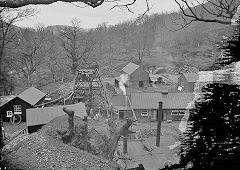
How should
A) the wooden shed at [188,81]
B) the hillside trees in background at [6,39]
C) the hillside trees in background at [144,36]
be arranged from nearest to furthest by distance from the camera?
the hillside trees in background at [6,39], the wooden shed at [188,81], the hillside trees in background at [144,36]

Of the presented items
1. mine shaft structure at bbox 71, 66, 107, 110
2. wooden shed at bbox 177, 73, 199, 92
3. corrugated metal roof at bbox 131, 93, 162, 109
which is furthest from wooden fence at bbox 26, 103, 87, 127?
wooden shed at bbox 177, 73, 199, 92

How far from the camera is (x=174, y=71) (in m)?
50.0

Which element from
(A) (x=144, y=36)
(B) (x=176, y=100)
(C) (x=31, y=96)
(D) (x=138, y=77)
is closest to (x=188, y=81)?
(B) (x=176, y=100)

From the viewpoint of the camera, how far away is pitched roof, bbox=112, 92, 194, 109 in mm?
23156

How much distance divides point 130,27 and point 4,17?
6085 centimetres

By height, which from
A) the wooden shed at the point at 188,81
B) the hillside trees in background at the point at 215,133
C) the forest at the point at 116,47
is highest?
the forest at the point at 116,47

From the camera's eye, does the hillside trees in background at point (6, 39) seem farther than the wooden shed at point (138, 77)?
No

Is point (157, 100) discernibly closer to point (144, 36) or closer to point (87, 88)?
point (87, 88)

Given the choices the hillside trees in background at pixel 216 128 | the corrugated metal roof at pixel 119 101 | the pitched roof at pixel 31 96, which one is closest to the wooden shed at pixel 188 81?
the corrugated metal roof at pixel 119 101

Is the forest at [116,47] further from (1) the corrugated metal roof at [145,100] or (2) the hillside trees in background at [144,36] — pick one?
(1) the corrugated metal roof at [145,100]

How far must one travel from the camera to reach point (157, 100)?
23.8 meters

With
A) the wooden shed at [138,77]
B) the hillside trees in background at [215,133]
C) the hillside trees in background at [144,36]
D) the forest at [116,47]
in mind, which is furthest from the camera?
the hillside trees in background at [144,36]

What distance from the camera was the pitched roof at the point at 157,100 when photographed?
23156mm

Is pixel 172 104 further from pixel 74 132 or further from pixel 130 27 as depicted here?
pixel 130 27
